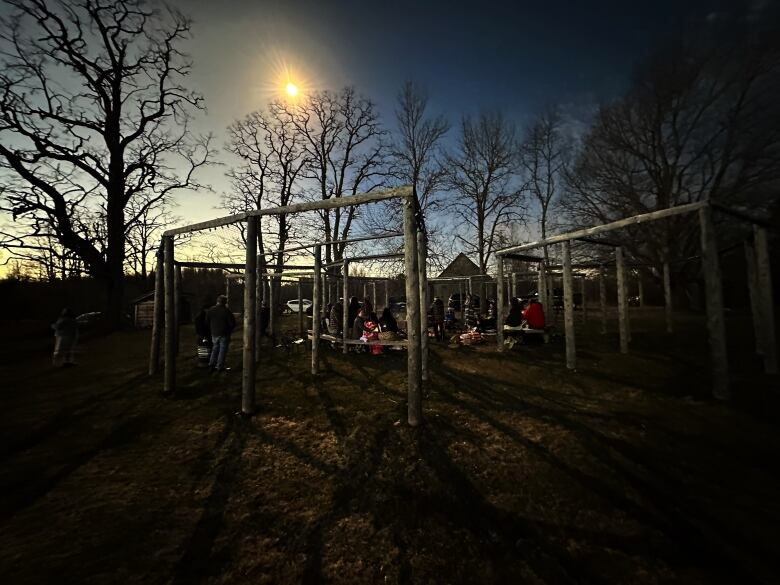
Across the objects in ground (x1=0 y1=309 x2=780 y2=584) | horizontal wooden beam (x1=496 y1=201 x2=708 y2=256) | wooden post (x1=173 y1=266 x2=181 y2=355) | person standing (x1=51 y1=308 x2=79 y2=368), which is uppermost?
horizontal wooden beam (x1=496 y1=201 x2=708 y2=256)

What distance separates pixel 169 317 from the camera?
21.1 ft

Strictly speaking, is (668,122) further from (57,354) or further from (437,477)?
(57,354)

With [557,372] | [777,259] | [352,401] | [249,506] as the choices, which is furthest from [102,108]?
[777,259]

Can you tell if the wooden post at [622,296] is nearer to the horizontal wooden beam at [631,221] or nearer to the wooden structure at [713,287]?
the wooden structure at [713,287]

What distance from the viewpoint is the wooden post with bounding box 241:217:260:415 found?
16.4ft

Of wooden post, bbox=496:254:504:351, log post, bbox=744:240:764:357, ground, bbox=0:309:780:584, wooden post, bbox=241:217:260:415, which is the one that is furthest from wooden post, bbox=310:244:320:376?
log post, bbox=744:240:764:357

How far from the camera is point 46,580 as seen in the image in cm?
222

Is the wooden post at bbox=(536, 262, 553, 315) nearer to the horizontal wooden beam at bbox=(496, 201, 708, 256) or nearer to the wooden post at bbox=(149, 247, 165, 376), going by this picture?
the horizontal wooden beam at bbox=(496, 201, 708, 256)

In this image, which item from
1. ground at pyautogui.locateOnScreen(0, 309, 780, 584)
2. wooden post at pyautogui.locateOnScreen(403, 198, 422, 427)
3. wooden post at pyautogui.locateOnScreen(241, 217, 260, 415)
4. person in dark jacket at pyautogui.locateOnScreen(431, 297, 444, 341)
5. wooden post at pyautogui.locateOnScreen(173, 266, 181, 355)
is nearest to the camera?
ground at pyautogui.locateOnScreen(0, 309, 780, 584)

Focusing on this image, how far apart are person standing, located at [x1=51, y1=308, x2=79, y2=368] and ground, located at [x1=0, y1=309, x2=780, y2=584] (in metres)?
4.27

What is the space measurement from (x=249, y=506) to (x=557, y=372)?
725cm

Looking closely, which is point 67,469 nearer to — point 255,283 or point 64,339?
point 255,283

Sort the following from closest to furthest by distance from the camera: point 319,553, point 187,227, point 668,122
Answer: point 319,553 → point 187,227 → point 668,122

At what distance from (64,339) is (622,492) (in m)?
14.8
